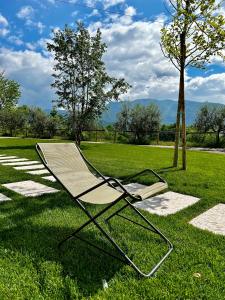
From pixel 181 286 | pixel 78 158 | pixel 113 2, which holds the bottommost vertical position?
pixel 181 286

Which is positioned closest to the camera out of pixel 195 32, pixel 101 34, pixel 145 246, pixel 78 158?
pixel 145 246

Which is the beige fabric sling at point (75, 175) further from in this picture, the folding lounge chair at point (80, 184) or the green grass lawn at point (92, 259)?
the green grass lawn at point (92, 259)

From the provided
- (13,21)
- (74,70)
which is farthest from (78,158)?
(13,21)

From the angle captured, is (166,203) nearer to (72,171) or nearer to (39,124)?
(72,171)

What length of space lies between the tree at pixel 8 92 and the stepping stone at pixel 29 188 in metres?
23.8

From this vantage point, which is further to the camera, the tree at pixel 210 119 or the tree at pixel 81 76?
the tree at pixel 210 119

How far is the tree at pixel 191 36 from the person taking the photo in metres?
5.78

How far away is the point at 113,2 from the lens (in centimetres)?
956

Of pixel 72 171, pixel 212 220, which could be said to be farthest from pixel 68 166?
pixel 212 220

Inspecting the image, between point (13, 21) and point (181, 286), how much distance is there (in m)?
14.1

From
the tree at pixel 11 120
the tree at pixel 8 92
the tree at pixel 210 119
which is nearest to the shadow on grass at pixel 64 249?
the tree at pixel 210 119

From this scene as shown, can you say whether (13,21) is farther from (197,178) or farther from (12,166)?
(197,178)

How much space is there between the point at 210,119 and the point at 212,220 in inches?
748

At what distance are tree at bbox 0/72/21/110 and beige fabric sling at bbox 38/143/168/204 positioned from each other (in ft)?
83.7
